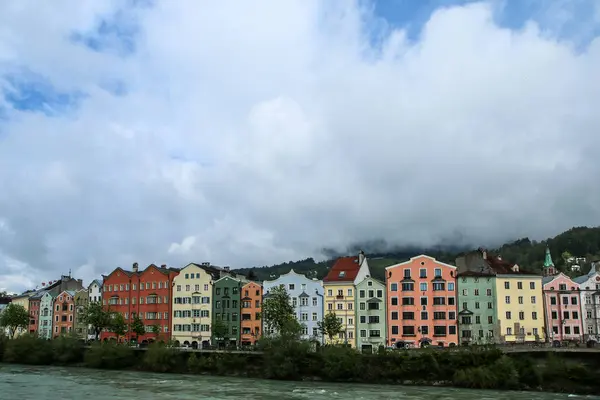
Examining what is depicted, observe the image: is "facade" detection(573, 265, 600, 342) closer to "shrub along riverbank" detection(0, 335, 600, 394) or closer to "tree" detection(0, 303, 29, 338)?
"shrub along riverbank" detection(0, 335, 600, 394)

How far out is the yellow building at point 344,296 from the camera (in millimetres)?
104500

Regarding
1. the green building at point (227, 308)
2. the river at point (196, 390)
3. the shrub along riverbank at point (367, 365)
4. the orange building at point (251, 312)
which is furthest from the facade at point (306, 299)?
the river at point (196, 390)

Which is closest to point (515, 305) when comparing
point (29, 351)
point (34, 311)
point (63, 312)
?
point (29, 351)

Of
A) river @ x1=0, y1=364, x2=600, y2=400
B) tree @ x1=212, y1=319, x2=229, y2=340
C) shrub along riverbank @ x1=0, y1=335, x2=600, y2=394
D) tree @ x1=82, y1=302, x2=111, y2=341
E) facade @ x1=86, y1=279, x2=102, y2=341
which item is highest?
facade @ x1=86, y1=279, x2=102, y2=341

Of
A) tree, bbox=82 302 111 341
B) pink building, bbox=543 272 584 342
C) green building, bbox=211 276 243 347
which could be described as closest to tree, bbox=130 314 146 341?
tree, bbox=82 302 111 341

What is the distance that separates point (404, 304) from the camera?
335ft

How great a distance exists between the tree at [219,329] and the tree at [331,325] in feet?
58.8

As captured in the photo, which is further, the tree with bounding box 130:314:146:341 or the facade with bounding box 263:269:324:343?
the tree with bounding box 130:314:146:341

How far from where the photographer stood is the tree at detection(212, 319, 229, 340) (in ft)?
352

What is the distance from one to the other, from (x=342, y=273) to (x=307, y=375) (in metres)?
28.8

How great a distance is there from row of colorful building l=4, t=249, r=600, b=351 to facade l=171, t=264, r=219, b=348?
7.2 inches

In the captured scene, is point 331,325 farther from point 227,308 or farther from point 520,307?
point 520,307

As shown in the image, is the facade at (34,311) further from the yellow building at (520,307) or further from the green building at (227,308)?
the yellow building at (520,307)

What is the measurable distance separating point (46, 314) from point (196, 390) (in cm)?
8574
